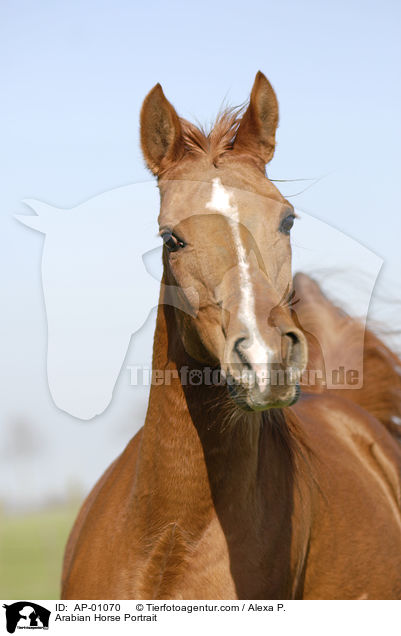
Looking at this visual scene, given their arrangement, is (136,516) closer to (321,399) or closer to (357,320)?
(321,399)

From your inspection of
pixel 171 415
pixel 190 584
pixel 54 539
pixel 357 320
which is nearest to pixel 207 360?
pixel 171 415

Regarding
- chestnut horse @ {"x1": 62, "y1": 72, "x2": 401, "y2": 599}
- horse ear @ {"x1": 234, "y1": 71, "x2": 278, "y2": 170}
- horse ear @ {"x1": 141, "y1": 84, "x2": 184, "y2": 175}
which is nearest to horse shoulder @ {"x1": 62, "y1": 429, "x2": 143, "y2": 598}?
chestnut horse @ {"x1": 62, "y1": 72, "x2": 401, "y2": 599}

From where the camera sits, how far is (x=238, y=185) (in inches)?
123

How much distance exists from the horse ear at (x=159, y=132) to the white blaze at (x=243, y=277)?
466mm

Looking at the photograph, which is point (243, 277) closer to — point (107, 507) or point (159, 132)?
point (159, 132)

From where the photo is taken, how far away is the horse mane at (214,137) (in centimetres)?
343

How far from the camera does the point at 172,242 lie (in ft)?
10.4

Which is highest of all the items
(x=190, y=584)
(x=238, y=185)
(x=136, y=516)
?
(x=238, y=185)

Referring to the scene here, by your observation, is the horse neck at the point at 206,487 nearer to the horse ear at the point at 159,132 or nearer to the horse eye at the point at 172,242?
the horse eye at the point at 172,242

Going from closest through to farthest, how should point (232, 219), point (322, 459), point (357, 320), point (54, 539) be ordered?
1. point (232, 219)
2. point (322, 459)
3. point (357, 320)
4. point (54, 539)

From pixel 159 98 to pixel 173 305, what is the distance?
1.06 m

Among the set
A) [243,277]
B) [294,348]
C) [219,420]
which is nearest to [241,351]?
[294,348]
